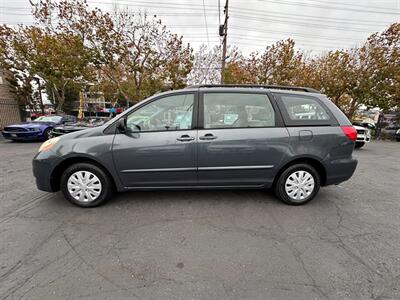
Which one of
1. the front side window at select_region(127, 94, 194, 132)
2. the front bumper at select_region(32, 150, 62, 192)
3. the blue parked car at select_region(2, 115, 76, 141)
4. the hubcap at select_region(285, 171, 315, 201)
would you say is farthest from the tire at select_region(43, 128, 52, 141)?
the hubcap at select_region(285, 171, 315, 201)

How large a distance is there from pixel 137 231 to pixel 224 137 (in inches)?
67.5

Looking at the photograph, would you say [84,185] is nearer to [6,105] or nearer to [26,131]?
[26,131]

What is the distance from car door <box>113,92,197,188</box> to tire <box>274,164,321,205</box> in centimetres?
139

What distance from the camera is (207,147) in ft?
9.10

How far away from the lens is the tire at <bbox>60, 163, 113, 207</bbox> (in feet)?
9.31

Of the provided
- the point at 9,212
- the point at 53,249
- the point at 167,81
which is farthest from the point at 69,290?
the point at 167,81

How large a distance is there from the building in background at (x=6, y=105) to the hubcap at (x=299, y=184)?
17376 mm

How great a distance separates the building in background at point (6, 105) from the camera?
1278cm

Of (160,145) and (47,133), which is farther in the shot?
(47,133)

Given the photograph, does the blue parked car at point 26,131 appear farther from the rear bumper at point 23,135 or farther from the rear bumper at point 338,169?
the rear bumper at point 338,169

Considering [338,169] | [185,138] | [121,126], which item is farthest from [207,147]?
[338,169]

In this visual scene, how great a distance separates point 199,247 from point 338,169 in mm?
2496

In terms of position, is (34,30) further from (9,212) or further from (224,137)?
(224,137)

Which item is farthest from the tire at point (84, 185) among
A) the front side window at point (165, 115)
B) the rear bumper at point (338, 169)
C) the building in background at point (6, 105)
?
the building in background at point (6, 105)
